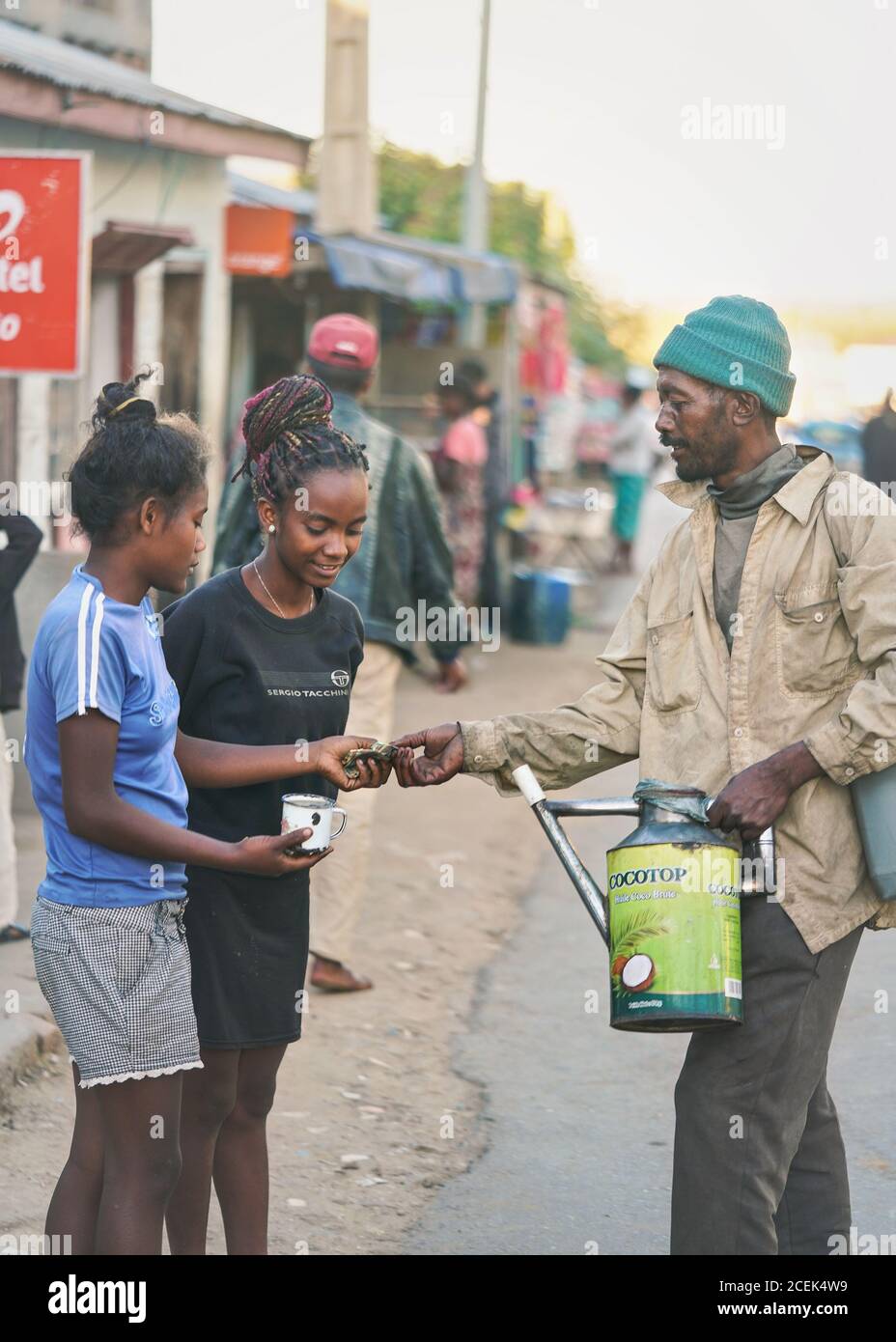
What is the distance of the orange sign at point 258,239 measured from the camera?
1244cm

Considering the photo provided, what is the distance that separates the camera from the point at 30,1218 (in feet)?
13.9

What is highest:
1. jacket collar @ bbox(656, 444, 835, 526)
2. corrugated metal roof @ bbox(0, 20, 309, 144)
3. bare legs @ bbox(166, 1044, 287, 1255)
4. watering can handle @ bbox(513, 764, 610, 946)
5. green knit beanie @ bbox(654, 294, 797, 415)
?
corrugated metal roof @ bbox(0, 20, 309, 144)

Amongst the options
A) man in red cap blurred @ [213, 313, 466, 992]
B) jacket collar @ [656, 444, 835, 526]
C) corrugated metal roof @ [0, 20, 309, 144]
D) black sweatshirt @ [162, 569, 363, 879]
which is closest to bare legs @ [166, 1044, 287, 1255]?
black sweatshirt @ [162, 569, 363, 879]

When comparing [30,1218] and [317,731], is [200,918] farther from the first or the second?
[30,1218]

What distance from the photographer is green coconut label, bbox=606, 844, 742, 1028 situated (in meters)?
3.15

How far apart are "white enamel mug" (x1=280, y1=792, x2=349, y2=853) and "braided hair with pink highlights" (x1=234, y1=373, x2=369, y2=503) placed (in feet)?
2.10

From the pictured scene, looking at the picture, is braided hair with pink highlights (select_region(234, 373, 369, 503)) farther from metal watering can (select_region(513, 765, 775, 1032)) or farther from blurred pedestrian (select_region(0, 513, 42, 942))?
blurred pedestrian (select_region(0, 513, 42, 942))

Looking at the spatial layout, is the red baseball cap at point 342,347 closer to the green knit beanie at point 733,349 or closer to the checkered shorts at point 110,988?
the green knit beanie at point 733,349

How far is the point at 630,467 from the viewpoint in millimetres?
19438

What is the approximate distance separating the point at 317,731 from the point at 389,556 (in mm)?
2848

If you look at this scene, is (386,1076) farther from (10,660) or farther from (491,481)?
(491,481)

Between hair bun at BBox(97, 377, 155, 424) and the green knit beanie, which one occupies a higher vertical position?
the green knit beanie

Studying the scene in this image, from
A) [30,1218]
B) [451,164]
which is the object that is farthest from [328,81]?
[451,164]

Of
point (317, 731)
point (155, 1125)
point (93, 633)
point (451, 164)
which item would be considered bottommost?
point (155, 1125)
